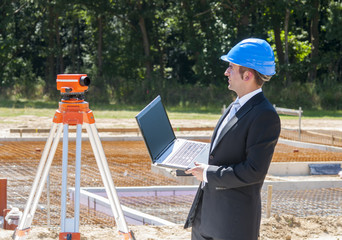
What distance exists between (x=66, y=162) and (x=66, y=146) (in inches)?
4.2

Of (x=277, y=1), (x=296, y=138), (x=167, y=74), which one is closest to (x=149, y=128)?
(x=296, y=138)

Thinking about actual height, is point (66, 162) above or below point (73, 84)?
below

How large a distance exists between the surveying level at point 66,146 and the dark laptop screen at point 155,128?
54cm

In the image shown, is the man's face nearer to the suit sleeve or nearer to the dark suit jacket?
the dark suit jacket

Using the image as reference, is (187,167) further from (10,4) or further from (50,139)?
(10,4)

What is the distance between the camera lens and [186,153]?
3051mm

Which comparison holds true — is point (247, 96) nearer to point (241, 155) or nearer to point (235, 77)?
point (235, 77)

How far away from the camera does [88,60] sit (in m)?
34.7

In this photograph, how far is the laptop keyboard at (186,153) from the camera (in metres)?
2.97

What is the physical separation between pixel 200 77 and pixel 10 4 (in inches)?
413

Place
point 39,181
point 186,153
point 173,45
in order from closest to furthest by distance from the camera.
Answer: point 186,153
point 39,181
point 173,45

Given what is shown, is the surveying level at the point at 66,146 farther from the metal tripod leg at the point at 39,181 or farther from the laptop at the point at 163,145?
the laptop at the point at 163,145

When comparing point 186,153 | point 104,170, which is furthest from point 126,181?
point 186,153

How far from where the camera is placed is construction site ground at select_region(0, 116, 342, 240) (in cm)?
545
